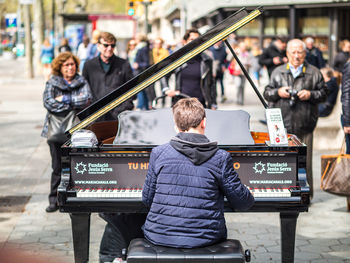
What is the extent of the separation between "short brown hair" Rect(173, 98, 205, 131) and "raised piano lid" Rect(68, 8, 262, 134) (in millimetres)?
860

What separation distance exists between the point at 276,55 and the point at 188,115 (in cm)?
999

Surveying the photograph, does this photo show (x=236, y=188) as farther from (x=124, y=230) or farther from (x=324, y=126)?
(x=324, y=126)

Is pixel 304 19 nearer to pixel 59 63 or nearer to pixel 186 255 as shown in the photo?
pixel 59 63

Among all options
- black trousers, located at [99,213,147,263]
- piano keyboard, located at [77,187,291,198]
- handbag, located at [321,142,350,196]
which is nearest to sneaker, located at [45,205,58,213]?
black trousers, located at [99,213,147,263]

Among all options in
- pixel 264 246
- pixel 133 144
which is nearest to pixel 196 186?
pixel 133 144

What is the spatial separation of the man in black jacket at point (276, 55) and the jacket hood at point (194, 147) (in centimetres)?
951

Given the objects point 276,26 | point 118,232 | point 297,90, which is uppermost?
point 276,26

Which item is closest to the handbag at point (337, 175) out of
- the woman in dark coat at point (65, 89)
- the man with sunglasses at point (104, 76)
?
the man with sunglasses at point (104, 76)

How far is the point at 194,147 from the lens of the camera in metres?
3.58

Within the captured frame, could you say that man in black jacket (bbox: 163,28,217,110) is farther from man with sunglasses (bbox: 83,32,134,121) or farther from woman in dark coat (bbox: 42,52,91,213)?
woman in dark coat (bbox: 42,52,91,213)

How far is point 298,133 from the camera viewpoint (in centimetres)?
701

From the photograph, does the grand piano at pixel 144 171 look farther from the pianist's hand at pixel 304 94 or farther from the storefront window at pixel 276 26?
the storefront window at pixel 276 26

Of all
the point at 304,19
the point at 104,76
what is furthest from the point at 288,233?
the point at 304,19

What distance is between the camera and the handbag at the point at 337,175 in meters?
6.01
